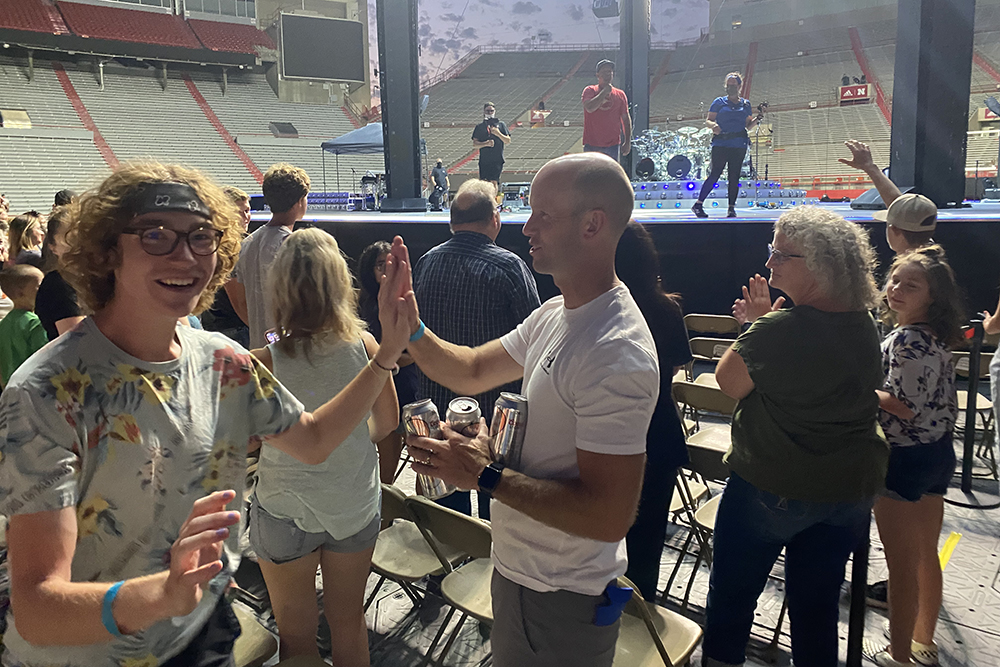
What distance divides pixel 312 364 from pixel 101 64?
92.6 feet

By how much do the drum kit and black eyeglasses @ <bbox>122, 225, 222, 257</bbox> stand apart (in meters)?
12.7

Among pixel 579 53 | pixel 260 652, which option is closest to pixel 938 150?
pixel 260 652

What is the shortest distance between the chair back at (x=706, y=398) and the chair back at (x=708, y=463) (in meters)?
0.34

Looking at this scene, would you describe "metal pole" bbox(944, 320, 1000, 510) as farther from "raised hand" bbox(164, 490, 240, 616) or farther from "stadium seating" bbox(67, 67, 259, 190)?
"stadium seating" bbox(67, 67, 259, 190)

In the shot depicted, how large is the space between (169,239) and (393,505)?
148 cm

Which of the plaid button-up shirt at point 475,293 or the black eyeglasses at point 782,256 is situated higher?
the black eyeglasses at point 782,256

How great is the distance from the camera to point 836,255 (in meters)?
1.71

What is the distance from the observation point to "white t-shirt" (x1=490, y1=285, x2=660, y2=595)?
1170mm

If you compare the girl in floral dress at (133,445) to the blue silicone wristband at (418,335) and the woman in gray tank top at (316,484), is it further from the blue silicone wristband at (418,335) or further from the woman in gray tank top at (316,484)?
the woman in gray tank top at (316,484)

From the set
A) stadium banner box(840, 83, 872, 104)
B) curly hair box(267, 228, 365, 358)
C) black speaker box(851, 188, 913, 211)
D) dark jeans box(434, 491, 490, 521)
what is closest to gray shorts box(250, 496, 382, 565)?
curly hair box(267, 228, 365, 358)

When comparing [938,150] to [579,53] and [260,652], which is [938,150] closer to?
[260,652]

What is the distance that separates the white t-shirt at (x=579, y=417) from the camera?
3.84 feet

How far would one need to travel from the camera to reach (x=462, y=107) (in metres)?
31.2

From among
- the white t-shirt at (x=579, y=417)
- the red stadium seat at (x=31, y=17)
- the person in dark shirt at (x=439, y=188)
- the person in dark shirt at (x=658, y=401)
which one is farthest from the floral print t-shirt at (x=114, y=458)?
the red stadium seat at (x=31, y=17)
